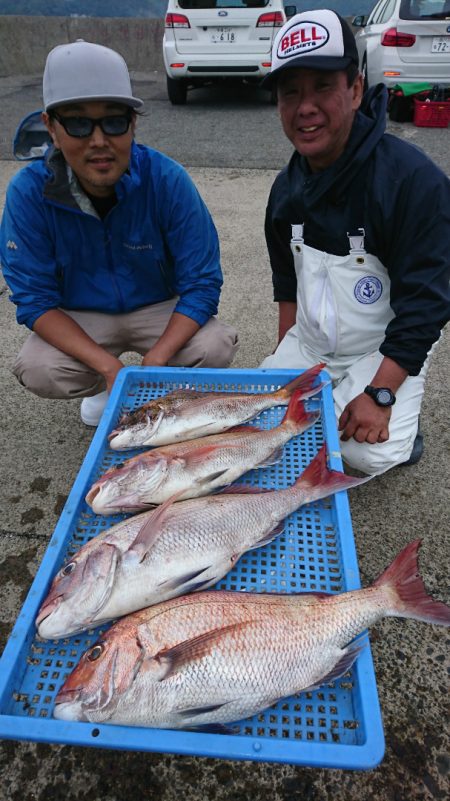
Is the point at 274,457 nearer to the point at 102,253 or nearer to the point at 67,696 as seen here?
the point at 67,696

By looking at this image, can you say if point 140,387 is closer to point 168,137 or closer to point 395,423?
point 395,423

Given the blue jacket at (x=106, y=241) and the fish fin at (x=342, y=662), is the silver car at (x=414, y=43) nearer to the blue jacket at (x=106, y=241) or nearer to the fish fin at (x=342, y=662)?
the blue jacket at (x=106, y=241)

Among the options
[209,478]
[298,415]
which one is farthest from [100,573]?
[298,415]

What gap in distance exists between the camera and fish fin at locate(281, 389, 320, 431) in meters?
2.00

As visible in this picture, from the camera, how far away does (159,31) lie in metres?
14.6

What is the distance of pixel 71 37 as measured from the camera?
49.9 feet

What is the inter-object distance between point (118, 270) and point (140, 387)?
2.29ft

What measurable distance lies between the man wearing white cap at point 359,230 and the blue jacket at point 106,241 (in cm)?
45

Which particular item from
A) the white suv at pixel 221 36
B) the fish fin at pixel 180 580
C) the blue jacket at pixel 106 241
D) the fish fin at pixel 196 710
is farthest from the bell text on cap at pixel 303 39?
the white suv at pixel 221 36

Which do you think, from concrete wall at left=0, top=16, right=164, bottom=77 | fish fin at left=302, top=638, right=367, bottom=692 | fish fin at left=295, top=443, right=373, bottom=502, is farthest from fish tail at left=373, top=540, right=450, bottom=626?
concrete wall at left=0, top=16, right=164, bottom=77

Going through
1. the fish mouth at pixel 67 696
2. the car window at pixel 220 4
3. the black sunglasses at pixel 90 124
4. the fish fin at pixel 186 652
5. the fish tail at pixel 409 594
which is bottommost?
the fish tail at pixel 409 594

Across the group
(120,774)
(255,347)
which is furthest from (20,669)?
(255,347)

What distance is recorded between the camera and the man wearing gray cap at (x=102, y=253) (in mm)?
2162

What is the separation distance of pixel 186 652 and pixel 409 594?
627 mm
